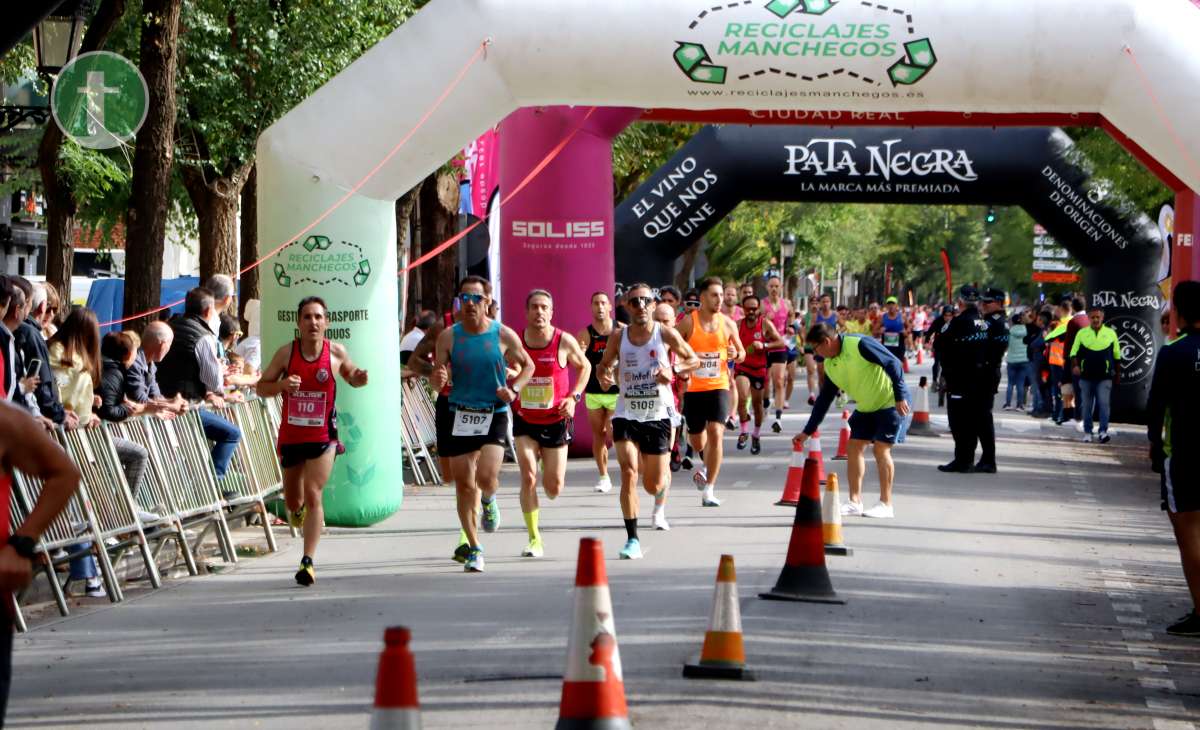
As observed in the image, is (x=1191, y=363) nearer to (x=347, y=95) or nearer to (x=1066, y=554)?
(x=1066, y=554)

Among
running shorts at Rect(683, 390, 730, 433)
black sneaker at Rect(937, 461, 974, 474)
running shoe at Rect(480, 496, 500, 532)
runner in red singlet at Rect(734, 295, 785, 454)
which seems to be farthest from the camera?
runner in red singlet at Rect(734, 295, 785, 454)

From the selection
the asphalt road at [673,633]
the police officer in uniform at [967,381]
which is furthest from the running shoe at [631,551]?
the police officer in uniform at [967,381]

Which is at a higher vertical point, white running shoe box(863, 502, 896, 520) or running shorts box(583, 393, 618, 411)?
running shorts box(583, 393, 618, 411)

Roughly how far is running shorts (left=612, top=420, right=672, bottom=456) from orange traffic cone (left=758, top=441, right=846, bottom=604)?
7.91ft

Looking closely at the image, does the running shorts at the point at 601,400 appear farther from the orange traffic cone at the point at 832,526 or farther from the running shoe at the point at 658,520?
the orange traffic cone at the point at 832,526

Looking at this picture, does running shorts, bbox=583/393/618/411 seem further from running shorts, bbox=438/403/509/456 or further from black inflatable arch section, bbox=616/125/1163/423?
black inflatable arch section, bbox=616/125/1163/423

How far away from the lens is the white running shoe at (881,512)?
13.5 meters

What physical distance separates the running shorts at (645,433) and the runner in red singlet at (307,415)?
86.5 inches

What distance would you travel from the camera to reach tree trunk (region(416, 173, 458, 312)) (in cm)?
2633

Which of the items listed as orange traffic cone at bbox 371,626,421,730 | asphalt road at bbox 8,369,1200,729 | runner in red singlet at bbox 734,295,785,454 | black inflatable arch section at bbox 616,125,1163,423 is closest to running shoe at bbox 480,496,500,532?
asphalt road at bbox 8,369,1200,729

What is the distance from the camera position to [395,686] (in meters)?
4.50

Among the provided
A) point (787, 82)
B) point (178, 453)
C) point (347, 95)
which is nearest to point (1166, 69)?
point (787, 82)

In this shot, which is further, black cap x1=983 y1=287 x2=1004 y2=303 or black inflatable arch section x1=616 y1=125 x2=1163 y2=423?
black inflatable arch section x1=616 y1=125 x2=1163 y2=423

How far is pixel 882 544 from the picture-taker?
472 inches
